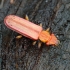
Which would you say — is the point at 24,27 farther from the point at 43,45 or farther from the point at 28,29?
the point at 43,45

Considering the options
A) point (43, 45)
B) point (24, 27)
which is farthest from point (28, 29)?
point (43, 45)

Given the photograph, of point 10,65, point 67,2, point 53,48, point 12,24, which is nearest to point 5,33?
point 12,24

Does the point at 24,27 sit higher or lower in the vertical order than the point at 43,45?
higher

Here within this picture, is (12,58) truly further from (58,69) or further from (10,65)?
(58,69)
